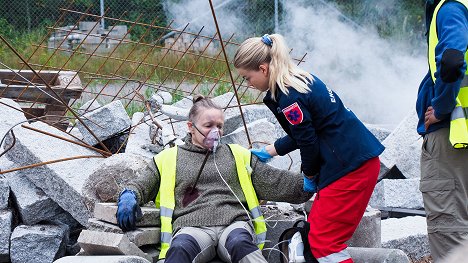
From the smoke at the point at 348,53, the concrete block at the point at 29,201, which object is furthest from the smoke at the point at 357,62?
the concrete block at the point at 29,201

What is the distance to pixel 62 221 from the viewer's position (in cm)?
609

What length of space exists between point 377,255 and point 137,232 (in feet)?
4.13

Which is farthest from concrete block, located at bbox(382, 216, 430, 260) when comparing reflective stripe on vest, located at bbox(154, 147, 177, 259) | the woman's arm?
reflective stripe on vest, located at bbox(154, 147, 177, 259)

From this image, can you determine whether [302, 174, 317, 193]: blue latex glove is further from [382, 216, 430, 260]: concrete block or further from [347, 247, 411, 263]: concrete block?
[382, 216, 430, 260]: concrete block

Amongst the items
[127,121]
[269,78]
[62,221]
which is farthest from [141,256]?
[127,121]

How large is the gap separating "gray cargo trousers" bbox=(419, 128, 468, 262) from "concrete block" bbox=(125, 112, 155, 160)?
7.52 feet

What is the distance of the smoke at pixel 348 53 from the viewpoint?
1231cm

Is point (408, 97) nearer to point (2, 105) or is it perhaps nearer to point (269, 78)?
point (2, 105)

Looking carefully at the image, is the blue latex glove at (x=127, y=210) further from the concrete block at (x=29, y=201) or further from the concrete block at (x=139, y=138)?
the concrete block at (x=139, y=138)

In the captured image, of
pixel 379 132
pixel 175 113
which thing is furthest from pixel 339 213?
pixel 379 132

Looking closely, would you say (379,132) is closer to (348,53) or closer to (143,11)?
(348,53)

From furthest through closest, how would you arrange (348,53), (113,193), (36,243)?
1. (348,53)
2. (36,243)
3. (113,193)

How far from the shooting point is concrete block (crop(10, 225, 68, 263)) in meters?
5.78

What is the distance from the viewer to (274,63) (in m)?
4.50
